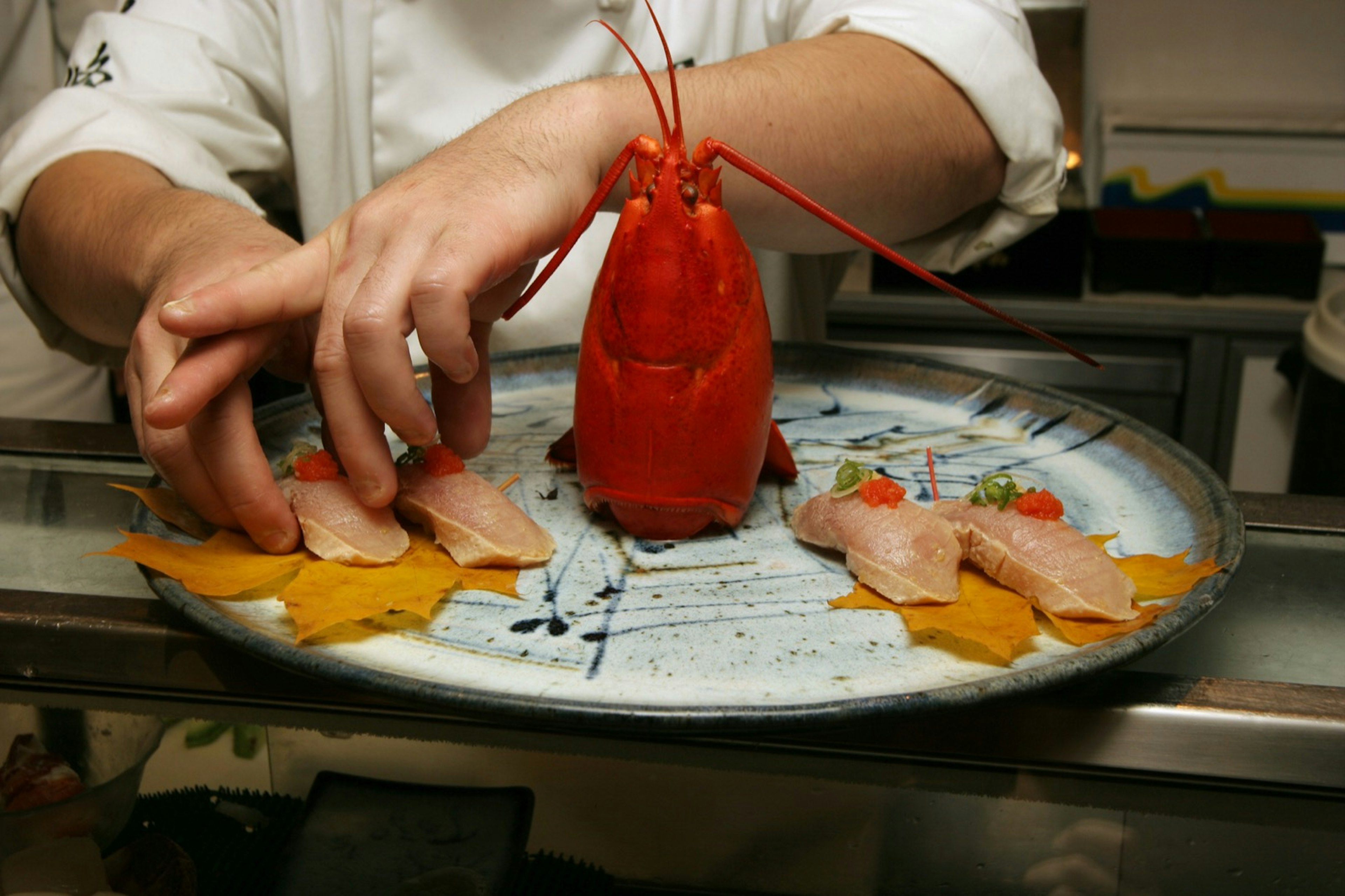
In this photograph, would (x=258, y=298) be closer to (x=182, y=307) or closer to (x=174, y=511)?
(x=182, y=307)

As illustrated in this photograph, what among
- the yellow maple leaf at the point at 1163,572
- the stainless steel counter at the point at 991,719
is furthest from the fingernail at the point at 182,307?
the yellow maple leaf at the point at 1163,572

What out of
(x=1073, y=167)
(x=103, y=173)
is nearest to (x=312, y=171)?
(x=103, y=173)

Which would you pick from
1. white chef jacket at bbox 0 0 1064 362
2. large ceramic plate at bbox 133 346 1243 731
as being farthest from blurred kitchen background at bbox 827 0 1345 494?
large ceramic plate at bbox 133 346 1243 731

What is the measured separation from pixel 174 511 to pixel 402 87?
98cm

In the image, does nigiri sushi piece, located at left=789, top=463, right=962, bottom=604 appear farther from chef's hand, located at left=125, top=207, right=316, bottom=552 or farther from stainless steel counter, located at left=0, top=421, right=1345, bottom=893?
chef's hand, located at left=125, top=207, right=316, bottom=552

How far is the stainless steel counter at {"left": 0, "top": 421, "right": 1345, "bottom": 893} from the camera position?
0.66m

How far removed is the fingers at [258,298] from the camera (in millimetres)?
842

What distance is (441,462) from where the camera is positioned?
1004 millimetres

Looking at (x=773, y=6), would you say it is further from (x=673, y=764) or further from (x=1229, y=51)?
(x=1229, y=51)

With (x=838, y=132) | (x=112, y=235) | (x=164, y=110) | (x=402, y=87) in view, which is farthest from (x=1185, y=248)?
(x=112, y=235)

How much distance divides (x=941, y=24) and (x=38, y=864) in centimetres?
135

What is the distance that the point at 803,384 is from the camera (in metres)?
1.42

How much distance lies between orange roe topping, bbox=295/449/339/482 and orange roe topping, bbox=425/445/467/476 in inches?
3.4

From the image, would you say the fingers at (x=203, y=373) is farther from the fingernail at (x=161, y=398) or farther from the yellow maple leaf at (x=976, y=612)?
the yellow maple leaf at (x=976, y=612)
